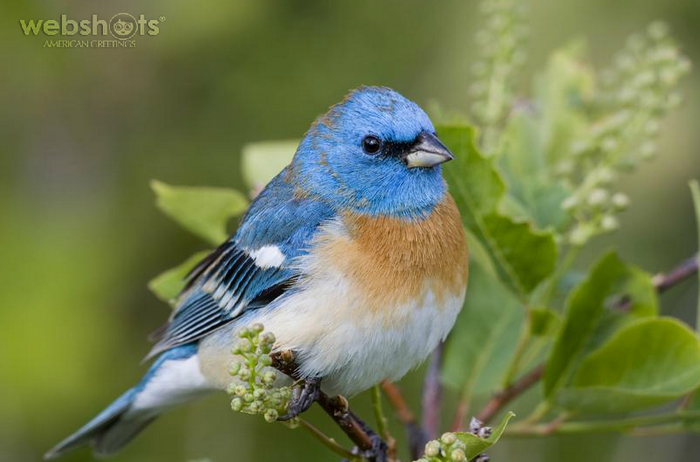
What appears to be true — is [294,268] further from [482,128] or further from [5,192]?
[5,192]

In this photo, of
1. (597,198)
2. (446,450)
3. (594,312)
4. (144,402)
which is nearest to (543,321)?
(594,312)

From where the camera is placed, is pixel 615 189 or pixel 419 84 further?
pixel 419 84

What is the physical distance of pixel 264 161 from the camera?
11.3ft

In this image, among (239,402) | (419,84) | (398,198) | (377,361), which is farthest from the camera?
(419,84)

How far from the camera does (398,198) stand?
303cm

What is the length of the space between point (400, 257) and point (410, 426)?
1.66ft

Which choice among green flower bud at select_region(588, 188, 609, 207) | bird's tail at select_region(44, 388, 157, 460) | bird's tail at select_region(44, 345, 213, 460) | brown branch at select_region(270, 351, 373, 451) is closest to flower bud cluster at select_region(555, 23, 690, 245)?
green flower bud at select_region(588, 188, 609, 207)

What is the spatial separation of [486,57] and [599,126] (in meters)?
0.42

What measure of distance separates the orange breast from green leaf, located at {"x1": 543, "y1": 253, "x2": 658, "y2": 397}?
349 mm

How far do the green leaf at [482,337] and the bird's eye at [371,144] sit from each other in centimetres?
53

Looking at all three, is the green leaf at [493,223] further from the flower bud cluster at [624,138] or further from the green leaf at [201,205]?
the green leaf at [201,205]

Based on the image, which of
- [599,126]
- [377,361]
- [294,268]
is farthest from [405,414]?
[599,126]

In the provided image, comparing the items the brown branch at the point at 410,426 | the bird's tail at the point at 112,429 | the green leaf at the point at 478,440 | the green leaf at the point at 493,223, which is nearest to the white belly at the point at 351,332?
the brown branch at the point at 410,426

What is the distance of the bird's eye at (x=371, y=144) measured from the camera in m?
3.03
